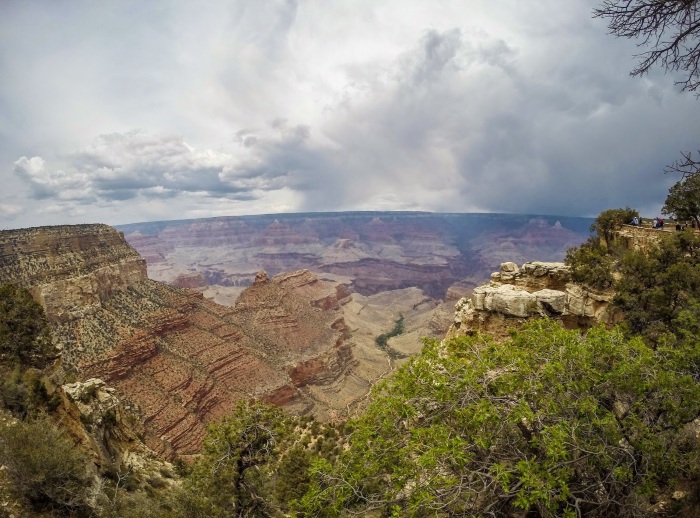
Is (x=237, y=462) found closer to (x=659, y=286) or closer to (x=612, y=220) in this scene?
(x=659, y=286)

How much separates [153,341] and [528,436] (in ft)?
147

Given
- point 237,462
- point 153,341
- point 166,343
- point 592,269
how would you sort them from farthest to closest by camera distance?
point 166,343 → point 153,341 → point 592,269 → point 237,462

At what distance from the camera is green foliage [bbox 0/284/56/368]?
21.1 meters

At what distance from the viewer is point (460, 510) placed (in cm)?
718

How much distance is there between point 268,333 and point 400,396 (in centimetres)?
6553

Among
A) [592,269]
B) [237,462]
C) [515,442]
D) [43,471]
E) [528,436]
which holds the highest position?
[592,269]

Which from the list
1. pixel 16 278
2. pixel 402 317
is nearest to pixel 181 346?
pixel 16 278

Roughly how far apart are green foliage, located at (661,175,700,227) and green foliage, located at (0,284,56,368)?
41.7 metres

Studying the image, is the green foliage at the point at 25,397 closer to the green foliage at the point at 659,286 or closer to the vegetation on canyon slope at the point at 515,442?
the vegetation on canyon slope at the point at 515,442

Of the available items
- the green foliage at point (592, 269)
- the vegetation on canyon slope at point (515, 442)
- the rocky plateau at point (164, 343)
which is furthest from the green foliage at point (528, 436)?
the rocky plateau at point (164, 343)

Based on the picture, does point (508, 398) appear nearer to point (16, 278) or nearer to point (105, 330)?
point (105, 330)

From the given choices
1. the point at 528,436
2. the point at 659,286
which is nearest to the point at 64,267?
the point at 528,436

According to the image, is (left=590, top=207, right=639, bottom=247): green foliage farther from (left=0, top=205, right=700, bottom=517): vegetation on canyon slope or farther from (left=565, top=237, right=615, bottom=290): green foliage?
(left=0, top=205, right=700, bottom=517): vegetation on canyon slope

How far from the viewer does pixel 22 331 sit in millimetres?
21797
